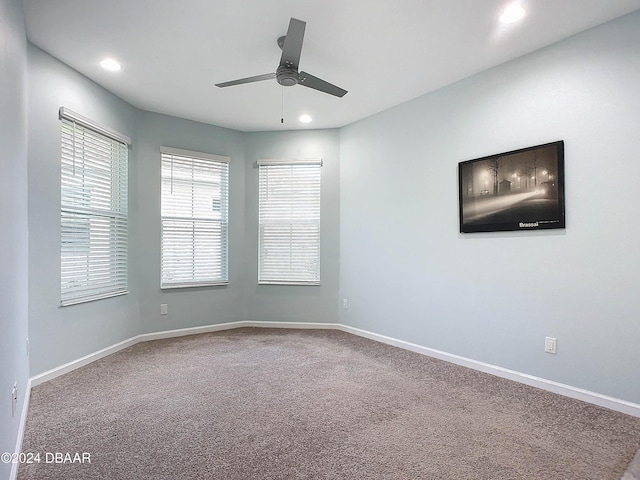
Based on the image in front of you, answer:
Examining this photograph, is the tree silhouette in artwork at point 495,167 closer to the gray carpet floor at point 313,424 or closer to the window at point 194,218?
the gray carpet floor at point 313,424

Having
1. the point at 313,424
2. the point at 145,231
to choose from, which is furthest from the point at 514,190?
the point at 145,231

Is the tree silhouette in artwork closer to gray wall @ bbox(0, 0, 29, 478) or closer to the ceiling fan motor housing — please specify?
the ceiling fan motor housing

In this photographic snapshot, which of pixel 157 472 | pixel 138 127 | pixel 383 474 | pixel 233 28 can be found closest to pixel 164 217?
pixel 138 127

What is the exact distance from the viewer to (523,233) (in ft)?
10.3

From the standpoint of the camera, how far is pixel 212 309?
498 cm

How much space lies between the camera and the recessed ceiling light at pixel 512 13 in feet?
8.11

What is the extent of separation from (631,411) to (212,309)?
4316 millimetres

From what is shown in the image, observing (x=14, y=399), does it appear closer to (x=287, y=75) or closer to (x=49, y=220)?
(x=49, y=220)

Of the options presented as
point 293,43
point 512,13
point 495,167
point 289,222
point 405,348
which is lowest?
point 405,348

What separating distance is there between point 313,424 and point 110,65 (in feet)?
11.2

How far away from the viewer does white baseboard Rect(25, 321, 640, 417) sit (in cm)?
265

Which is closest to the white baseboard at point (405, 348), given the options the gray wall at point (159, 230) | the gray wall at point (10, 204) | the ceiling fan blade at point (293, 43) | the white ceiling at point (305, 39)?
the gray wall at point (159, 230)

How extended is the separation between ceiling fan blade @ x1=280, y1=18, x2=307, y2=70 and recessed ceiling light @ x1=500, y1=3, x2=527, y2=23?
1391 millimetres

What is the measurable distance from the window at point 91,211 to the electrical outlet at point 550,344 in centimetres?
408
